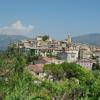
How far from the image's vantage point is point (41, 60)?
9581 cm

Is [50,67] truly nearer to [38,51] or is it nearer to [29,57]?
[29,57]

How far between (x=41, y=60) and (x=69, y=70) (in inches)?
1009

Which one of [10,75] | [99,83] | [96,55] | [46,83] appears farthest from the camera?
[96,55]

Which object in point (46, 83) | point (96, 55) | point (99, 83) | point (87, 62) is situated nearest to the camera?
point (99, 83)

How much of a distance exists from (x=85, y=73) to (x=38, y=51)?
53.2 metres

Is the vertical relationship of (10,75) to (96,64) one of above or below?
above

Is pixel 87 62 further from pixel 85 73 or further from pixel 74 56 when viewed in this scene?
pixel 85 73

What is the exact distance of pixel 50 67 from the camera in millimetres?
72938

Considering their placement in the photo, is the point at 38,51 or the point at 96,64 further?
the point at 38,51

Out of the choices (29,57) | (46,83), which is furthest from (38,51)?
(46,83)

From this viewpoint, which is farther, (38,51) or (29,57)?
(38,51)

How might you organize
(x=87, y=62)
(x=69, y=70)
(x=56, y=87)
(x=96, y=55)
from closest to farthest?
(x=56, y=87)
(x=69, y=70)
(x=87, y=62)
(x=96, y=55)

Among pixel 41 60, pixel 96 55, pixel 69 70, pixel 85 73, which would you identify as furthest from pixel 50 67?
pixel 96 55

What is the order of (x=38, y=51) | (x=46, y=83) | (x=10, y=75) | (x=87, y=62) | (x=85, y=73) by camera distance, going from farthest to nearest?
(x=38, y=51) → (x=87, y=62) → (x=85, y=73) → (x=46, y=83) → (x=10, y=75)
